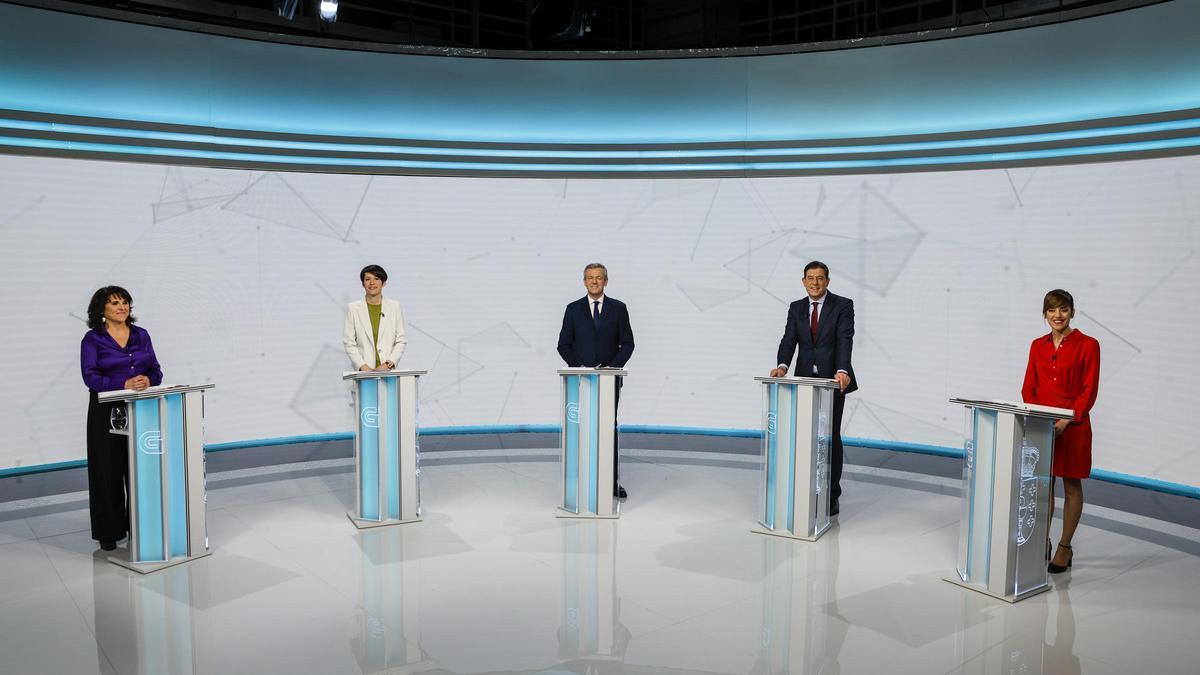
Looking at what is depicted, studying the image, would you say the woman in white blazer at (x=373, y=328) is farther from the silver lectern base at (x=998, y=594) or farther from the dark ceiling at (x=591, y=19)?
the silver lectern base at (x=998, y=594)

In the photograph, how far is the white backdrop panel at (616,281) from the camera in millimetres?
5484

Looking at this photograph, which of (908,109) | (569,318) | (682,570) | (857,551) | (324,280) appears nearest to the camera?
(682,570)

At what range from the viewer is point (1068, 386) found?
3.69m

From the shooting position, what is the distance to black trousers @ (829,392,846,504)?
460cm

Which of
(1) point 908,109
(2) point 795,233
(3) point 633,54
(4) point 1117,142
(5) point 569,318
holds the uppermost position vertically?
(3) point 633,54

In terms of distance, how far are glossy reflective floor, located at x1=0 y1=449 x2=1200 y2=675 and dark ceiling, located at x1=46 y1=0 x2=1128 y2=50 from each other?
12.4 feet

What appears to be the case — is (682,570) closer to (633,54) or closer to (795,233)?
(795,233)

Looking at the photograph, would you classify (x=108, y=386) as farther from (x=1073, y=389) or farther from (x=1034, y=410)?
(x=1073, y=389)

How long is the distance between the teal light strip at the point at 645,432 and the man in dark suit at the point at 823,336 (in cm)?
194

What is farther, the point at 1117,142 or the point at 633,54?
the point at 633,54

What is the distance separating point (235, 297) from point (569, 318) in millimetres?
2937

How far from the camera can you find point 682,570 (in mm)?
3914

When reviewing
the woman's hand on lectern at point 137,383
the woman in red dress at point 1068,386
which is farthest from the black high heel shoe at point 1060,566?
the woman's hand on lectern at point 137,383

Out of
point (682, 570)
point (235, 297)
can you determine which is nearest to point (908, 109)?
point (682, 570)
